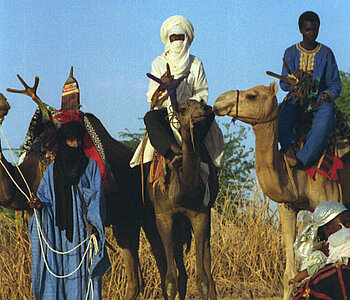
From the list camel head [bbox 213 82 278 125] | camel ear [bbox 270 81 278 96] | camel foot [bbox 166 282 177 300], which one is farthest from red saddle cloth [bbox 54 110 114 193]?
camel ear [bbox 270 81 278 96]

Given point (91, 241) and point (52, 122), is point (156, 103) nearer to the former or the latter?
point (52, 122)

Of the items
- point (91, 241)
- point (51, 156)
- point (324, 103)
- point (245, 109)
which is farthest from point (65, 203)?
point (324, 103)

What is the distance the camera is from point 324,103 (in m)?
8.70

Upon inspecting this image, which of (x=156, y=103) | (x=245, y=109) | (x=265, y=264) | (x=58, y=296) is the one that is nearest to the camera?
(x=58, y=296)

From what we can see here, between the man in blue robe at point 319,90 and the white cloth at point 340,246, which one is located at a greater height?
the man in blue robe at point 319,90

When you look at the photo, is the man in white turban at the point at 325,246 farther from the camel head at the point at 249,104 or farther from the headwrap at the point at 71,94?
the headwrap at the point at 71,94

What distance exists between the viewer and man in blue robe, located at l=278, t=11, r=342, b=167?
28.0 ft

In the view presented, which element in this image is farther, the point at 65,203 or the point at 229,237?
the point at 229,237

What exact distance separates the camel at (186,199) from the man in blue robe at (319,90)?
3.06 ft

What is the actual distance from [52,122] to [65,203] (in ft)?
5.36

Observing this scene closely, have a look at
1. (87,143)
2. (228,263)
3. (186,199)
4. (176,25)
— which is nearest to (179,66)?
(176,25)

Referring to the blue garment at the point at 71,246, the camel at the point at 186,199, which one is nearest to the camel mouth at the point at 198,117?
Answer: the camel at the point at 186,199

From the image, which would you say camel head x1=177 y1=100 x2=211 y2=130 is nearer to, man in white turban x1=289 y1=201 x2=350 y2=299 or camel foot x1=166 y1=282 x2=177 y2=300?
camel foot x1=166 y1=282 x2=177 y2=300

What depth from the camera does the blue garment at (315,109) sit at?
8523mm
